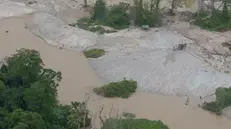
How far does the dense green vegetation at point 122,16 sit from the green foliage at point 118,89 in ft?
18.7

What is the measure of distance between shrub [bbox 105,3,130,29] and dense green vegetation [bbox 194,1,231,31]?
12.6ft

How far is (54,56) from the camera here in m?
23.5

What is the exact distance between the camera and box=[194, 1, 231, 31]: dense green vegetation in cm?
2588

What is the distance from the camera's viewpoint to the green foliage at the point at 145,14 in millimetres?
25625

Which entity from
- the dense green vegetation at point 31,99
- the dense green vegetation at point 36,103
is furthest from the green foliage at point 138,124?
the dense green vegetation at point 31,99

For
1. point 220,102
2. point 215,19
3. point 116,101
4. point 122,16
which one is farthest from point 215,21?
point 116,101

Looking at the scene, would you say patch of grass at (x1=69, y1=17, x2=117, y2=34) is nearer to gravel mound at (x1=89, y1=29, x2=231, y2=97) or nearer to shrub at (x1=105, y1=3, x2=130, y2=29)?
shrub at (x1=105, y1=3, x2=130, y2=29)

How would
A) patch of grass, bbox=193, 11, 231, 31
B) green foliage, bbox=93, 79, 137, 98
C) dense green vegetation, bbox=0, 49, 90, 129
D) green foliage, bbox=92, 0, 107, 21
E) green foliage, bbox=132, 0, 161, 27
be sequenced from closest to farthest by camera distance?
dense green vegetation, bbox=0, 49, 90, 129
green foliage, bbox=93, 79, 137, 98
green foliage, bbox=132, 0, 161, 27
patch of grass, bbox=193, 11, 231, 31
green foliage, bbox=92, 0, 107, 21

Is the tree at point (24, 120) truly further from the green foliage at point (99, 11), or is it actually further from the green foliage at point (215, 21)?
the green foliage at point (215, 21)

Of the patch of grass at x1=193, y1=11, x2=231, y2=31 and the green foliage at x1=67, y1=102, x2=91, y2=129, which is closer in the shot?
the green foliage at x1=67, y1=102, x2=91, y2=129

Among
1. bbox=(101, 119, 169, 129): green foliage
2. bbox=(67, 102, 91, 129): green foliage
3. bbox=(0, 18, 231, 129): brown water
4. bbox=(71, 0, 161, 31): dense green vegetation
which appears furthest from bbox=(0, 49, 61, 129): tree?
bbox=(71, 0, 161, 31): dense green vegetation

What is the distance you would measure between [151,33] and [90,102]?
688 cm

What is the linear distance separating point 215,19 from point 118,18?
5251mm

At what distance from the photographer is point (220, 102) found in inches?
731
